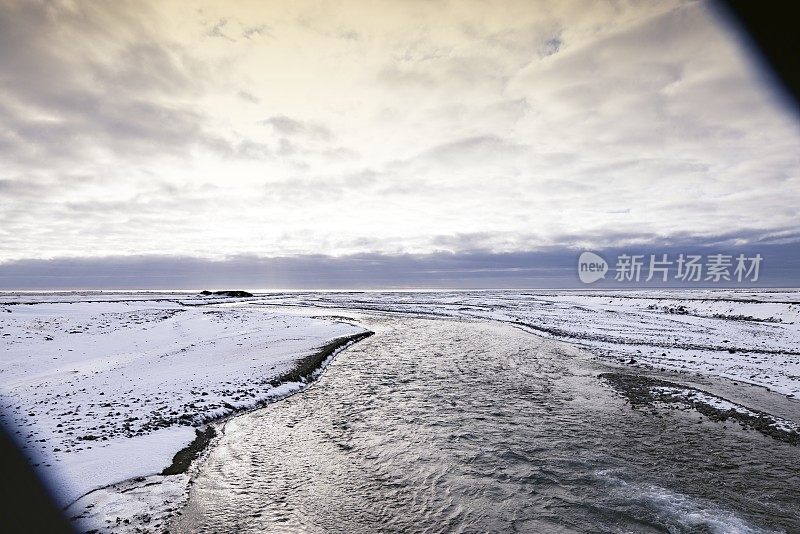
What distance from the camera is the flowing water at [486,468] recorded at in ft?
30.8

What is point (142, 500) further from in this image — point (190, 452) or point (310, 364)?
point (310, 364)

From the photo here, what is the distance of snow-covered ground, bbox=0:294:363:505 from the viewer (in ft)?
39.4

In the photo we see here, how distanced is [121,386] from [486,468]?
59.9ft

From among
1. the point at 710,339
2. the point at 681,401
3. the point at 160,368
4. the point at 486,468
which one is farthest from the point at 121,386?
the point at 710,339

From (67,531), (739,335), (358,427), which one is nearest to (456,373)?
(358,427)

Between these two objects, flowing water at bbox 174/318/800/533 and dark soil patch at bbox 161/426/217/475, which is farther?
dark soil patch at bbox 161/426/217/475

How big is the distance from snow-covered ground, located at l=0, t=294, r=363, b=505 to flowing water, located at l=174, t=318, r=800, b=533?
2292mm

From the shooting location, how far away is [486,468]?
470 inches

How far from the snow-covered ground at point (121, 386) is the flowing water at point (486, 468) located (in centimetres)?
229

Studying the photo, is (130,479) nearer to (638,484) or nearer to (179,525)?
(179,525)

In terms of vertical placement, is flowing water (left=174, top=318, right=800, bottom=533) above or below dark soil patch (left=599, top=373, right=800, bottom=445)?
above

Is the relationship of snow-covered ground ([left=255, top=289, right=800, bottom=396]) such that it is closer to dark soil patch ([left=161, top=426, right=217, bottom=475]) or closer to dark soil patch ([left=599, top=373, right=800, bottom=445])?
dark soil patch ([left=599, top=373, right=800, bottom=445])

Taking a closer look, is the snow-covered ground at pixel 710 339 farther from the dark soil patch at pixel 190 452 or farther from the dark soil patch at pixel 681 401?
the dark soil patch at pixel 190 452

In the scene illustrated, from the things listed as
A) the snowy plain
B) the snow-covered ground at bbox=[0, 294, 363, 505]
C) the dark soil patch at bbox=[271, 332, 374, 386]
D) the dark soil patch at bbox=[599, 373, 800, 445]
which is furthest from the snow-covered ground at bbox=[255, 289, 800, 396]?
the snow-covered ground at bbox=[0, 294, 363, 505]
